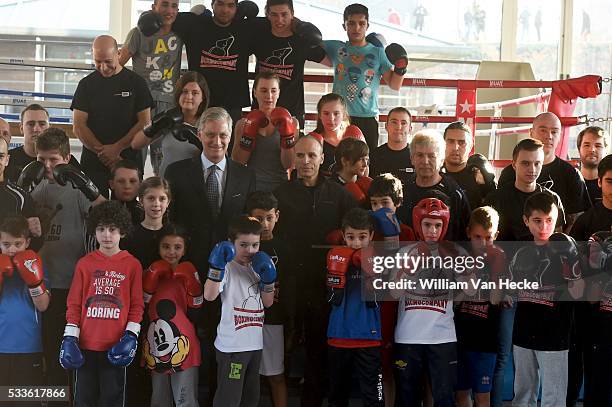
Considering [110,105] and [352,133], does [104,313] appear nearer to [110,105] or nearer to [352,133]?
[110,105]

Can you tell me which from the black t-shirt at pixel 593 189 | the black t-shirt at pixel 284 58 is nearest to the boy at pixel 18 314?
the black t-shirt at pixel 284 58

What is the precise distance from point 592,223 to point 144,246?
2073mm

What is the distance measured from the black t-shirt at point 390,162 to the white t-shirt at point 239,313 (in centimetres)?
121

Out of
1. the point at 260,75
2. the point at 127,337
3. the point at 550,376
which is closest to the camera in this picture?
the point at 127,337

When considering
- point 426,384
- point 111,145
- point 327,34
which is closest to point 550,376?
point 426,384

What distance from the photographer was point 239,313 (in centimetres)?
328

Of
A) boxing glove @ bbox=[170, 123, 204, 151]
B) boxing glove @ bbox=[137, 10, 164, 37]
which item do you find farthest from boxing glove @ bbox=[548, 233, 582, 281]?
boxing glove @ bbox=[137, 10, 164, 37]

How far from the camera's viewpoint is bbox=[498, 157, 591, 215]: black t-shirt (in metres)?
3.92

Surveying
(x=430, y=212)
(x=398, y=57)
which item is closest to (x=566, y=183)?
(x=430, y=212)

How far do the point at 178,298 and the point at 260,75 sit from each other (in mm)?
1437

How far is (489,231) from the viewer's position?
3449mm

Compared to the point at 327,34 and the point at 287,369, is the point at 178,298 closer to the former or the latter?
the point at 287,369

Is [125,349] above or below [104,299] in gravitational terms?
below

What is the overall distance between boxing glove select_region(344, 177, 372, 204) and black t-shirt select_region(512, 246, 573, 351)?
79 centimetres
